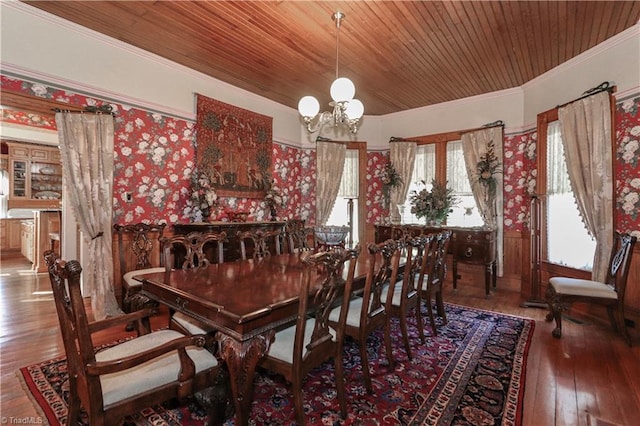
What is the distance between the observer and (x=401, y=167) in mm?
→ 5551

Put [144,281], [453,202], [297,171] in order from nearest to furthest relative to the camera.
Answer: [144,281] → [453,202] → [297,171]

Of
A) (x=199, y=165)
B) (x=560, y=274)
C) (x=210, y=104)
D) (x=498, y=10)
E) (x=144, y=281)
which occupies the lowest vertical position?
(x=560, y=274)

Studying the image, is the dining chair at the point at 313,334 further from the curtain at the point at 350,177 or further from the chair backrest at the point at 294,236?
the curtain at the point at 350,177

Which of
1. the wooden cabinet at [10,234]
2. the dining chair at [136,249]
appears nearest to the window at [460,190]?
the dining chair at [136,249]

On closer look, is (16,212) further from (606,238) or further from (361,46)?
(606,238)

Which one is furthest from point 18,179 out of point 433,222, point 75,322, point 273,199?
point 433,222

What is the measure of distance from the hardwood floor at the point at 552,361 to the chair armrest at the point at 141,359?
1.13 meters

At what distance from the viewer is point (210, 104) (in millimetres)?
4266

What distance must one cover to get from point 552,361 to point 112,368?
3021mm

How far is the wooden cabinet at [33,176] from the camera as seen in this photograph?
6938 millimetres

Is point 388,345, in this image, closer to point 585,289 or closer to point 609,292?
point 585,289

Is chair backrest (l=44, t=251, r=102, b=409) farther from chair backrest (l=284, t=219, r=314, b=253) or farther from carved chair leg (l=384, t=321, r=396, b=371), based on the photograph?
chair backrest (l=284, t=219, r=314, b=253)

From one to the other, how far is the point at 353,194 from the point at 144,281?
14.3 ft

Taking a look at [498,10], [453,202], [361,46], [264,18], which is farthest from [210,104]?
[453,202]
